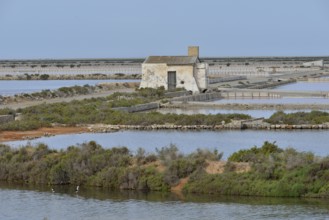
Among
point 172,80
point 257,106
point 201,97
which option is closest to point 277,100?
point 201,97

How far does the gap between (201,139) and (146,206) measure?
11.0 m

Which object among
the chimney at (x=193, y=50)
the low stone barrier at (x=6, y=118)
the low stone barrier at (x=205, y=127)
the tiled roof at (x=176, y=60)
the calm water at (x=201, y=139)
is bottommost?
the calm water at (x=201, y=139)

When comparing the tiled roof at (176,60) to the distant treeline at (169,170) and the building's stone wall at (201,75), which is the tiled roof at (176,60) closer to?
the building's stone wall at (201,75)

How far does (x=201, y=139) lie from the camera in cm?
2877

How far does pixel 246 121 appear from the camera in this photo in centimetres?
3272

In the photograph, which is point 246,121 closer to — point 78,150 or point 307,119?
point 307,119

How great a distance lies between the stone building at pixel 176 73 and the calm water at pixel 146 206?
30.1 meters

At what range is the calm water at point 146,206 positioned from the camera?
1695cm

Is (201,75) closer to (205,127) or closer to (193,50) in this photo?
(193,50)

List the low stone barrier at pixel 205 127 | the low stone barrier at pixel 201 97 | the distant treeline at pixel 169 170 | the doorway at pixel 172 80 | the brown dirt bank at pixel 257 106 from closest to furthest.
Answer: the distant treeline at pixel 169 170 → the low stone barrier at pixel 205 127 → the brown dirt bank at pixel 257 106 → the low stone barrier at pixel 201 97 → the doorway at pixel 172 80

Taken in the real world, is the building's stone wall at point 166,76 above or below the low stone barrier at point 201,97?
above

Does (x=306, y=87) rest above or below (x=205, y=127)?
above

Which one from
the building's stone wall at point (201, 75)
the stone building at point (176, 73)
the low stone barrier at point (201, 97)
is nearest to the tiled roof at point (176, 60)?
the stone building at point (176, 73)

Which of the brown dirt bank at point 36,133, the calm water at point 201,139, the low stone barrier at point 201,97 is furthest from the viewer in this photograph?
the low stone barrier at point 201,97
